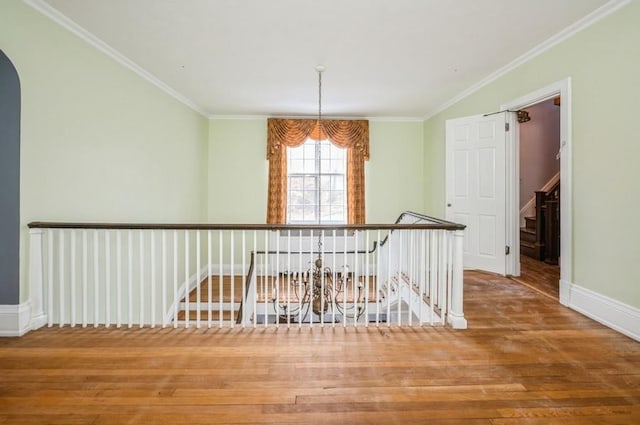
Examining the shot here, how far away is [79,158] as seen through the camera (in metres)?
2.95

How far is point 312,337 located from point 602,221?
2578mm

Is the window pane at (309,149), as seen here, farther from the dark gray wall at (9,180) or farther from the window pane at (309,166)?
the dark gray wall at (9,180)

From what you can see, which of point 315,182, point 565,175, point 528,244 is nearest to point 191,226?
point 565,175

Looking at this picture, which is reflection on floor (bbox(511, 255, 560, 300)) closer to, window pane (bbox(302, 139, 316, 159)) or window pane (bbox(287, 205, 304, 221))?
window pane (bbox(287, 205, 304, 221))

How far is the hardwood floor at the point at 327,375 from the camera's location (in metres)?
1.69

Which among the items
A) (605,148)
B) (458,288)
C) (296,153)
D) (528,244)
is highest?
(296,153)

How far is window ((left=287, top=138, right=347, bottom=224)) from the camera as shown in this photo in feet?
20.7

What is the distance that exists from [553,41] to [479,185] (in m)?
1.75

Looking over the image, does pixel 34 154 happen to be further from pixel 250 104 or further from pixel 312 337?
pixel 250 104

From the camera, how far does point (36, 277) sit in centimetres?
259

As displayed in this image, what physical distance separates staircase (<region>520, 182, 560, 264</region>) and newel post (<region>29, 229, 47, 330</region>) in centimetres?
613

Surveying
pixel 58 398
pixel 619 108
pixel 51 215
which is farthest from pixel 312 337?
pixel 619 108

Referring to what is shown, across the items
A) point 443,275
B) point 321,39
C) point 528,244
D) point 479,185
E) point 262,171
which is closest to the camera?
point 443,275

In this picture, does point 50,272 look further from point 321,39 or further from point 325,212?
point 325,212
